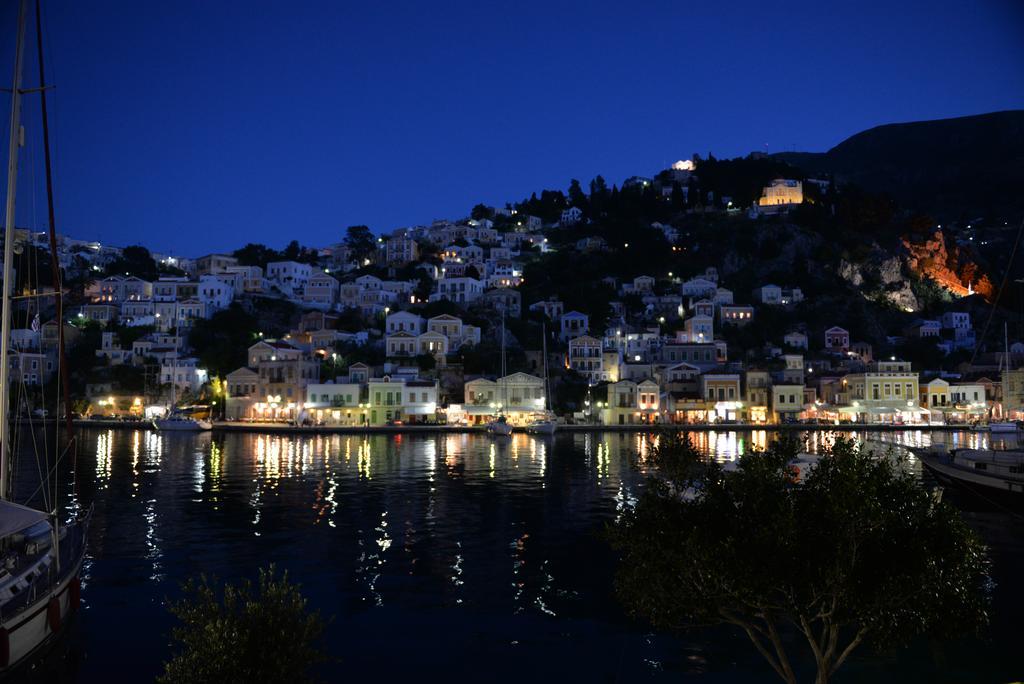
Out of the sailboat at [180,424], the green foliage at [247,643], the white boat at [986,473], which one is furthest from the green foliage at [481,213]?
the green foliage at [247,643]

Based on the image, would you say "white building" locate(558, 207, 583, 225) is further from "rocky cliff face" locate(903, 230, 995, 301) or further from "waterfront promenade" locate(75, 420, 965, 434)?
"waterfront promenade" locate(75, 420, 965, 434)

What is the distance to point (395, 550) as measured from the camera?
76.8 ft

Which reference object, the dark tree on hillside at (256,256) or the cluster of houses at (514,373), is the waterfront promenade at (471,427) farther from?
the dark tree on hillside at (256,256)

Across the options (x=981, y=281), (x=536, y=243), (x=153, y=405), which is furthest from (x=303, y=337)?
(x=981, y=281)

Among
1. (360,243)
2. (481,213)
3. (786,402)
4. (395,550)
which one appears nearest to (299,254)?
(360,243)

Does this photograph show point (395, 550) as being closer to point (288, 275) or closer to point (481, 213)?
point (288, 275)

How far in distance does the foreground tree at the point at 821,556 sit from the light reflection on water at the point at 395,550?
1.95m

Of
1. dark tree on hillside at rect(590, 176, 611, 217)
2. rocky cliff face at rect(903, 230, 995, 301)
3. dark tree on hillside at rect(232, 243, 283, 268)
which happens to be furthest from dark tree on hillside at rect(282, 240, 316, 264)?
rocky cliff face at rect(903, 230, 995, 301)

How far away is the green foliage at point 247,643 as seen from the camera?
855cm

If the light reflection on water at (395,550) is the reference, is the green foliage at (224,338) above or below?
above

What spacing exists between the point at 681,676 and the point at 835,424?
2717 inches

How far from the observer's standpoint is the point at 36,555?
16.6 m

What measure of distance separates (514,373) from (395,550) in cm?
5432

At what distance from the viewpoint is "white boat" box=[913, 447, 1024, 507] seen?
3058cm
